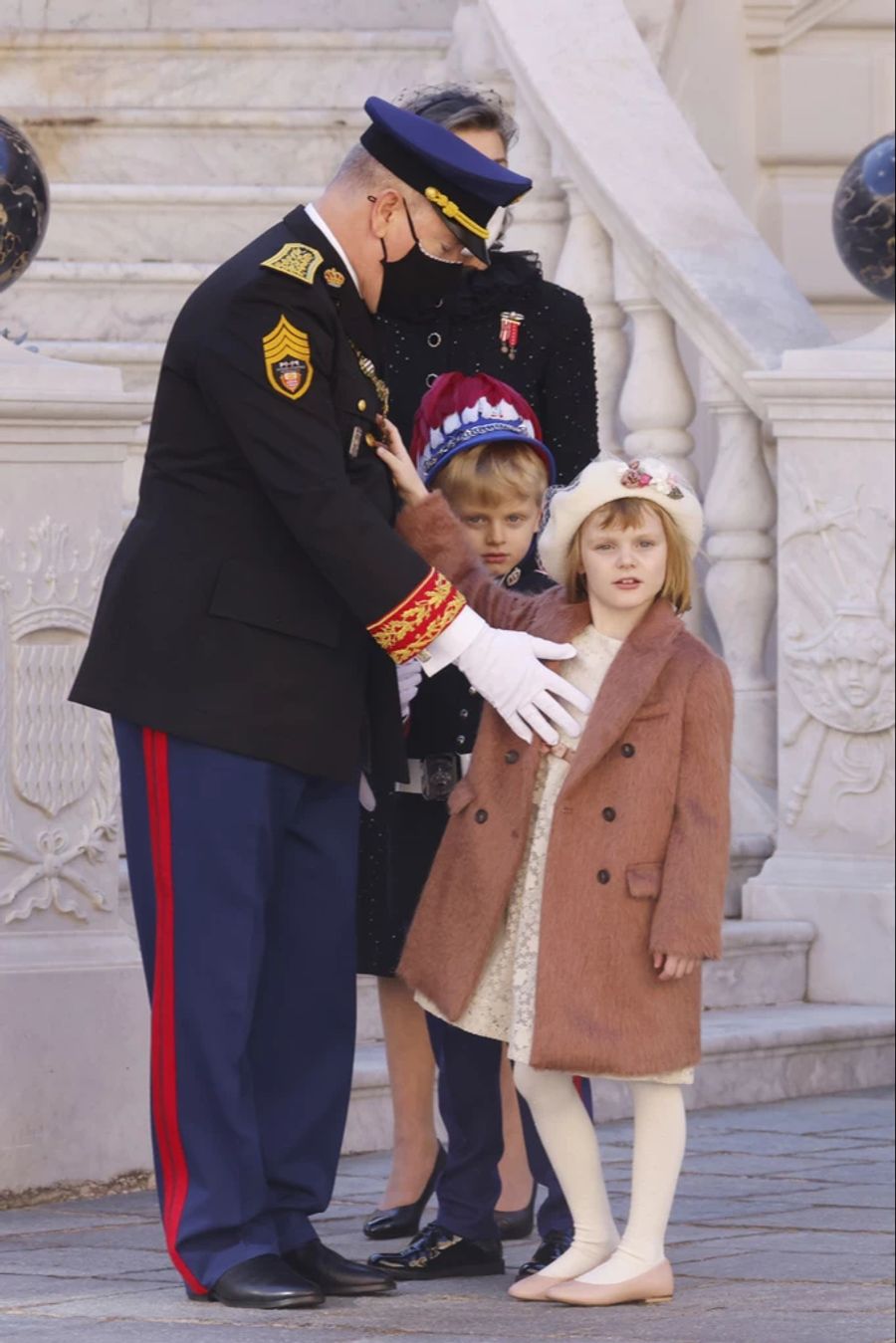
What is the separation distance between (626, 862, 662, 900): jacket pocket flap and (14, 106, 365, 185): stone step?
397 centimetres

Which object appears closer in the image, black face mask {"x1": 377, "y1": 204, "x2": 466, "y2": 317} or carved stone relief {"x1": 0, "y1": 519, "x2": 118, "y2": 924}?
black face mask {"x1": 377, "y1": 204, "x2": 466, "y2": 317}

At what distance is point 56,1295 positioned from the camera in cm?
433

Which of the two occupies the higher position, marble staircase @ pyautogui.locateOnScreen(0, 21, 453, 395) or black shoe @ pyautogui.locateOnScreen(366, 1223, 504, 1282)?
marble staircase @ pyautogui.locateOnScreen(0, 21, 453, 395)

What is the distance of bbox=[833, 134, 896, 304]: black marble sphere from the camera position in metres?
6.88

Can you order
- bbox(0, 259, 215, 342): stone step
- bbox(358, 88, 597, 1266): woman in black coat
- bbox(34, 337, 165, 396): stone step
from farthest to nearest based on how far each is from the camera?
bbox(0, 259, 215, 342): stone step
bbox(34, 337, 165, 396): stone step
bbox(358, 88, 597, 1266): woman in black coat

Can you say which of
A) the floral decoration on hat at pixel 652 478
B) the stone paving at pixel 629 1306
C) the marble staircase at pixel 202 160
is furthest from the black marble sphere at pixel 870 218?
the floral decoration on hat at pixel 652 478

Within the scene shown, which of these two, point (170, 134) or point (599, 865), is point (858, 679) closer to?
point (170, 134)

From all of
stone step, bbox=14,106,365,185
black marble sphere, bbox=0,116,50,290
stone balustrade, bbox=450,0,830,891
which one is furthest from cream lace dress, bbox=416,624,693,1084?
stone step, bbox=14,106,365,185

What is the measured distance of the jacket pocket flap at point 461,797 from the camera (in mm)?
4465

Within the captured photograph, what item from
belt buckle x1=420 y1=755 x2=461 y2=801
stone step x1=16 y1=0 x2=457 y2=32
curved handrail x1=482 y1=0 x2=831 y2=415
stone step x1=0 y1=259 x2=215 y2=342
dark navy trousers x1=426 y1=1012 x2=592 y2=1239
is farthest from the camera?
stone step x1=16 y1=0 x2=457 y2=32

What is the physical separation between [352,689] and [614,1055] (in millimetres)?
589

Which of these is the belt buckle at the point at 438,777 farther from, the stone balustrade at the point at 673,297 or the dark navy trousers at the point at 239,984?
the stone balustrade at the point at 673,297

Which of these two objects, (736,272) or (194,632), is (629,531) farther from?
(736,272)

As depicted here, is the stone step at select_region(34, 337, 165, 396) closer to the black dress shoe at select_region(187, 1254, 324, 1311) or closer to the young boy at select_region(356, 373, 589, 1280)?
the young boy at select_region(356, 373, 589, 1280)
